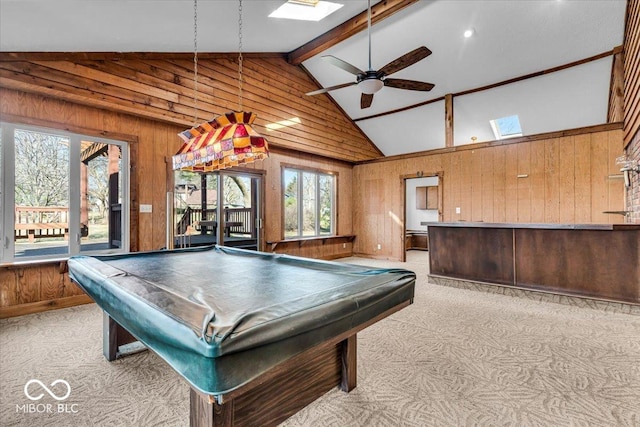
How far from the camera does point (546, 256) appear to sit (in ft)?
13.3

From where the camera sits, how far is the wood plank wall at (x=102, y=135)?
11.3 feet

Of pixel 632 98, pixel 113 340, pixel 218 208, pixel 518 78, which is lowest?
pixel 113 340

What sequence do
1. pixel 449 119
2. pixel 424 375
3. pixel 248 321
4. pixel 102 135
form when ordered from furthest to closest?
pixel 449 119
pixel 102 135
pixel 424 375
pixel 248 321

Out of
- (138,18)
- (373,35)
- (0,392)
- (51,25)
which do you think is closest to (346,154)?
(373,35)

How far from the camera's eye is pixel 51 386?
6.60 ft

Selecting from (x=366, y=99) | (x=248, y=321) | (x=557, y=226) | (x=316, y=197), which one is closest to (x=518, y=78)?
(x=366, y=99)

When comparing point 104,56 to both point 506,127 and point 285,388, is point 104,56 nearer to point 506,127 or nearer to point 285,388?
point 285,388

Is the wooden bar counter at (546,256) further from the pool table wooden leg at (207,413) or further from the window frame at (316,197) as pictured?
the pool table wooden leg at (207,413)

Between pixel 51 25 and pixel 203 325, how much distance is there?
3.56 metres

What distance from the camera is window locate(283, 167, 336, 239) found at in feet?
21.9

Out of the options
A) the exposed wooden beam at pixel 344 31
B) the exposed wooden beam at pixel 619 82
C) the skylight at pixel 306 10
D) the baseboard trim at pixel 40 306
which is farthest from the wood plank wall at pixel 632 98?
the baseboard trim at pixel 40 306

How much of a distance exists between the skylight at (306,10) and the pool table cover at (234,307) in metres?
3.91

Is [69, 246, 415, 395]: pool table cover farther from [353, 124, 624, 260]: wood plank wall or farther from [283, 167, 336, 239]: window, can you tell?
A: [353, 124, 624, 260]: wood plank wall

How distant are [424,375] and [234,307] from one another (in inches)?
61.5
